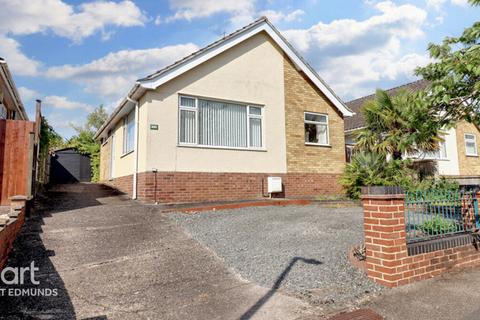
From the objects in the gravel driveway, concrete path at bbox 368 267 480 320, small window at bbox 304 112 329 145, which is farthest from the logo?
small window at bbox 304 112 329 145

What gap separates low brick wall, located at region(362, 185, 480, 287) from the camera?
14.1ft

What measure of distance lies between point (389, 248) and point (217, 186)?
6997 millimetres

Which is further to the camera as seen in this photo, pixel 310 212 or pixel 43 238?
pixel 310 212

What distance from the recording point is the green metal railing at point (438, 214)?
500cm

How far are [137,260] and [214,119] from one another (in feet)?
22.5

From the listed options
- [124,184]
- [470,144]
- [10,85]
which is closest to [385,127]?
[124,184]

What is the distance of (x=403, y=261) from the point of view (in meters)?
4.41

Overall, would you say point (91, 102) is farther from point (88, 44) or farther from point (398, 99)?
point (398, 99)

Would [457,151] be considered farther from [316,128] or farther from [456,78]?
[456,78]

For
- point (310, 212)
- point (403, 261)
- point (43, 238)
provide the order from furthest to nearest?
point (310, 212) < point (43, 238) < point (403, 261)

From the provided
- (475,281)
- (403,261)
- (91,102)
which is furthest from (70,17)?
(91,102)

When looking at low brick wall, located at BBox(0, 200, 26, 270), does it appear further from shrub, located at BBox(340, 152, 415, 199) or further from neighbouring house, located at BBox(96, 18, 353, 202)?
shrub, located at BBox(340, 152, 415, 199)

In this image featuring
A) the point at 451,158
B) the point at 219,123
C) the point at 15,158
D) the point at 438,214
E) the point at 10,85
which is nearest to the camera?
the point at 438,214

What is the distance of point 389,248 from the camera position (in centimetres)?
430
